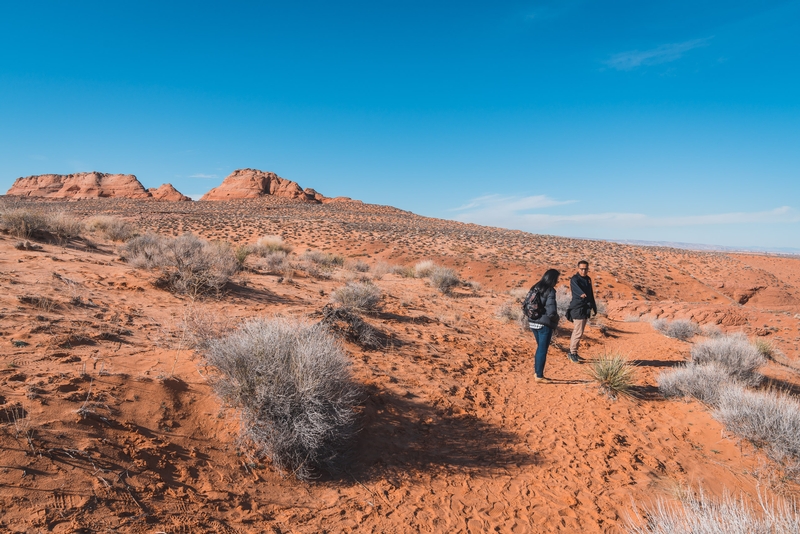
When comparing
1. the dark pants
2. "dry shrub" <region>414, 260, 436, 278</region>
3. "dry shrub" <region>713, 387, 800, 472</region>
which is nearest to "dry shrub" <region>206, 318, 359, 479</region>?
the dark pants

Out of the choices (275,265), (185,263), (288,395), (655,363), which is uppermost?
(185,263)

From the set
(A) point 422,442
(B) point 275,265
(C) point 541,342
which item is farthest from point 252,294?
(C) point 541,342

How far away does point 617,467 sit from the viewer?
4.29 meters

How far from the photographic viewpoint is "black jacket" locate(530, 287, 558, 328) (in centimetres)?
588

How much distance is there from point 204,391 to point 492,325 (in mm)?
7171

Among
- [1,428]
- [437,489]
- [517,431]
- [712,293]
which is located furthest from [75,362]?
[712,293]

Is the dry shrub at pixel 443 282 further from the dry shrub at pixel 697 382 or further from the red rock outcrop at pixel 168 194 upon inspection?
the red rock outcrop at pixel 168 194

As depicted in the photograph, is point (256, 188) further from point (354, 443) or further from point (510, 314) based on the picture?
point (354, 443)

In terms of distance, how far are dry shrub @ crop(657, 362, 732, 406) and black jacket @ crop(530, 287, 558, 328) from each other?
7.44 feet

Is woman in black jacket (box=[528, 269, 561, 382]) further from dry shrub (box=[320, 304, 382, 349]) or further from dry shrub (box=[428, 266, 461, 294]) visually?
dry shrub (box=[428, 266, 461, 294])

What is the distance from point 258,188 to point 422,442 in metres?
76.7

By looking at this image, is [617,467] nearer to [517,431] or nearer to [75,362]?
[517,431]

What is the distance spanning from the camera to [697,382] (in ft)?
19.5

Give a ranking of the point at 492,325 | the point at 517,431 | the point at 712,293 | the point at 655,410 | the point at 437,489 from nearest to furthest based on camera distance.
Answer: the point at 437,489
the point at 517,431
the point at 655,410
the point at 492,325
the point at 712,293
